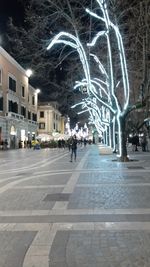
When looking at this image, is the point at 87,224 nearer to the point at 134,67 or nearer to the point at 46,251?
the point at 46,251

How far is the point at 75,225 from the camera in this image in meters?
9.01

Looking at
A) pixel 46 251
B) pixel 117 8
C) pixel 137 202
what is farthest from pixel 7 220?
pixel 117 8

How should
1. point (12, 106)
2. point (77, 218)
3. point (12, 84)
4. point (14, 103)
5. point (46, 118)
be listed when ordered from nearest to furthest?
point (77, 218)
point (12, 106)
point (12, 84)
point (14, 103)
point (46, 118)

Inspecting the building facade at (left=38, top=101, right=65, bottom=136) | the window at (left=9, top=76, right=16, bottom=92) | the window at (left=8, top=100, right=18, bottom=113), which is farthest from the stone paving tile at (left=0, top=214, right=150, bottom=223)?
the building facade at (left=38, top=101, right=65, bottom=136)

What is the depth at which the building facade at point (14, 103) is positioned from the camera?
64.9 m

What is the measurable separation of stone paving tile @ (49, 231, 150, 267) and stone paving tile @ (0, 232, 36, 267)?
0.41 meters

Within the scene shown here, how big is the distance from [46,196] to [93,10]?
51.6ft

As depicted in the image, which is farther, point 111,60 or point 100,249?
point 111,60

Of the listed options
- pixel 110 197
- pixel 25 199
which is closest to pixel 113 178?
pixel 110 197

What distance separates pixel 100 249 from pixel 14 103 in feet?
217

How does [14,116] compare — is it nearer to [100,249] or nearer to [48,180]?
[48,180]

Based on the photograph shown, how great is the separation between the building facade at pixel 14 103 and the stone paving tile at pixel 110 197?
4947cm

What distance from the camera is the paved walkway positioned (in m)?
6.81

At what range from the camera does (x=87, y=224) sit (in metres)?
9.09
